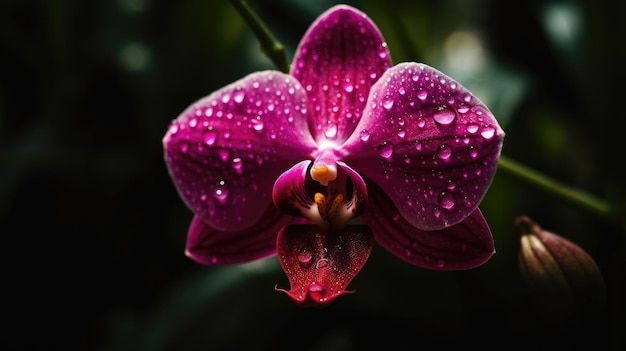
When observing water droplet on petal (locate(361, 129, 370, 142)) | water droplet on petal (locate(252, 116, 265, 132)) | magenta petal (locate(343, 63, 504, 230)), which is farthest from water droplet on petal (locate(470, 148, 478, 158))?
water droplet on petal (locate(252, 116, 265, 132))

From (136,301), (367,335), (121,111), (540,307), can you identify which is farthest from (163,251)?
(540,307)

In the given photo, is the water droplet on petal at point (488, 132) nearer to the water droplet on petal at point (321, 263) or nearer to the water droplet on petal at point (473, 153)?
the water droplet on petal at point (473, 153)

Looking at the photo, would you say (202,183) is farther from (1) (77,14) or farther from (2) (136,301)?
(1) (77,14)

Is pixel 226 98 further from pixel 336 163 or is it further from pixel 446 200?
pixel 446 200

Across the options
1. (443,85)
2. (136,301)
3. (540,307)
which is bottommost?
(136,301)

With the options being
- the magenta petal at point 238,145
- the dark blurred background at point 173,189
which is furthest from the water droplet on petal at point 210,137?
the dark blurred background at point 173,189

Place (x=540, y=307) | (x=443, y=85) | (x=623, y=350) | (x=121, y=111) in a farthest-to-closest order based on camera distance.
Answer: 1. (x=121, y=111)
2. (x=623, y=350)
3. (x=540, y=307)
4. (x=443, y=85)
